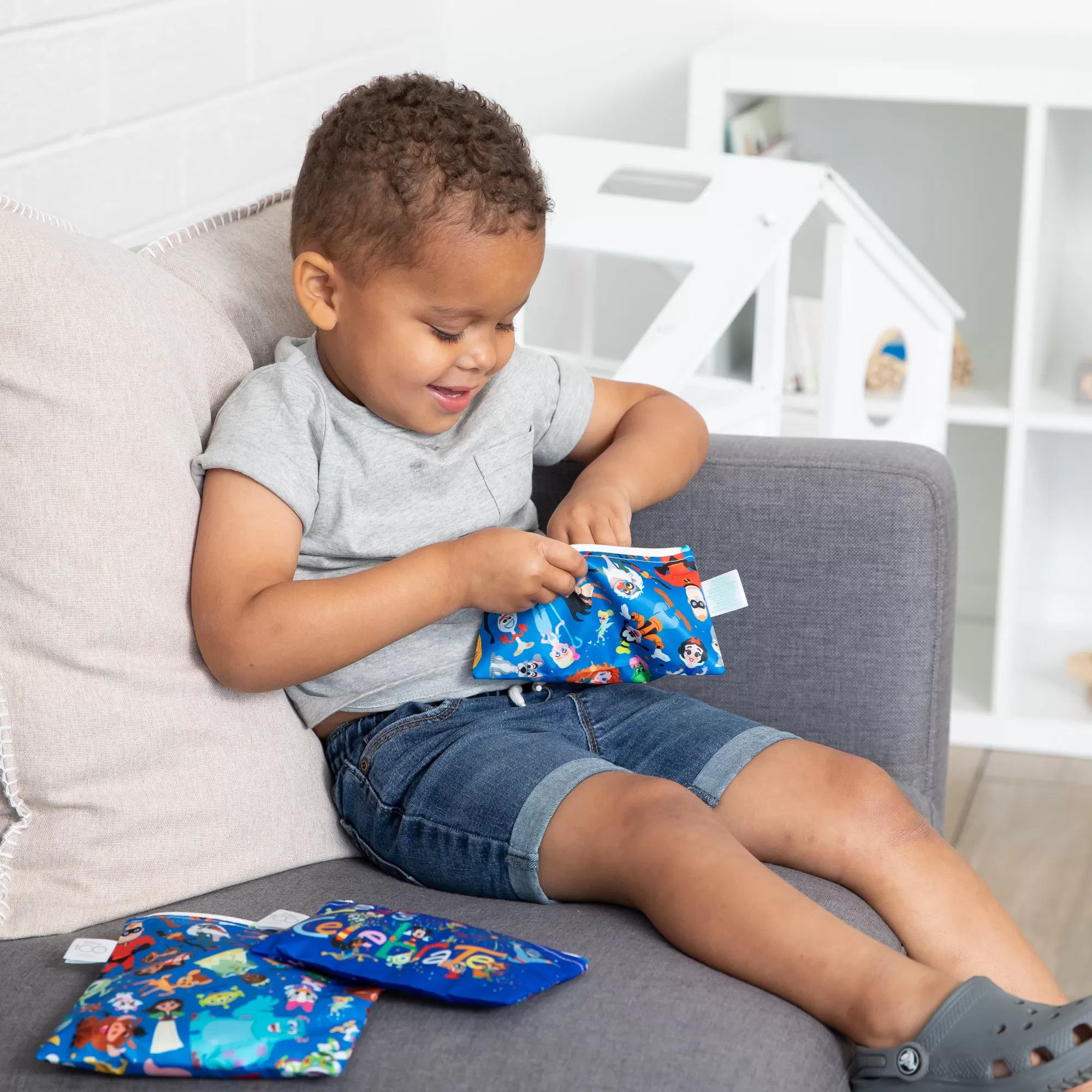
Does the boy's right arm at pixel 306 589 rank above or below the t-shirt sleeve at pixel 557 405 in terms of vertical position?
below

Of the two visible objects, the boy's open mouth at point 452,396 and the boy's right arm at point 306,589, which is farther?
the boy's open mouth at point 452,396

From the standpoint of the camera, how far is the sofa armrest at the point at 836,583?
3.92ft

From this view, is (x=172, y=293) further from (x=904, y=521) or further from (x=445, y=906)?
(x=904, y=521)

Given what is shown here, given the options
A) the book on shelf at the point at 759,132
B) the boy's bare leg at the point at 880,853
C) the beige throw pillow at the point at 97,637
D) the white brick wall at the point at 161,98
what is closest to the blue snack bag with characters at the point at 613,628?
the boy's bare leg at the point at 880,853

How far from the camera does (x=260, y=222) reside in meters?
1.26

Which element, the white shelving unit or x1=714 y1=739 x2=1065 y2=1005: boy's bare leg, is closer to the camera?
x1=714 y1=739 x2=1065 y2=1005: boy's bare leg

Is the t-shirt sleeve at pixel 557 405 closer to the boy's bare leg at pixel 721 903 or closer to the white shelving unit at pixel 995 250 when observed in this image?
the boy's bare leg at pixel 721 903

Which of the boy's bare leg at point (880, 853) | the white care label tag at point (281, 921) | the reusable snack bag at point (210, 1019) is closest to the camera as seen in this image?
the reusable snack bag at point (210, 1019)

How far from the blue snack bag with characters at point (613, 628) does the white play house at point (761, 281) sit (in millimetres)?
464

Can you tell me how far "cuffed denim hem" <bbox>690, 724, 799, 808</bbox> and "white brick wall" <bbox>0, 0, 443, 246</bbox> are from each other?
0.97 metres

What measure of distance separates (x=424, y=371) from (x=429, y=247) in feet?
0.30

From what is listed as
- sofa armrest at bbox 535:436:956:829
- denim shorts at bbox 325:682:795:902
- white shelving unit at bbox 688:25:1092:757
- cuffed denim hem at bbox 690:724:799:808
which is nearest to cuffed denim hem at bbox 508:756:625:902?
denim shorts at bbox 325:682:795:902

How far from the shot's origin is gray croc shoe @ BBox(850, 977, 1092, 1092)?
77cm

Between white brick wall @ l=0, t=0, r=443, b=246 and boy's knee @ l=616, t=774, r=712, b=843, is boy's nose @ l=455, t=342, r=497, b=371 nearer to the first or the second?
boy's knee @ l=616, t=774, r=712, b=843
